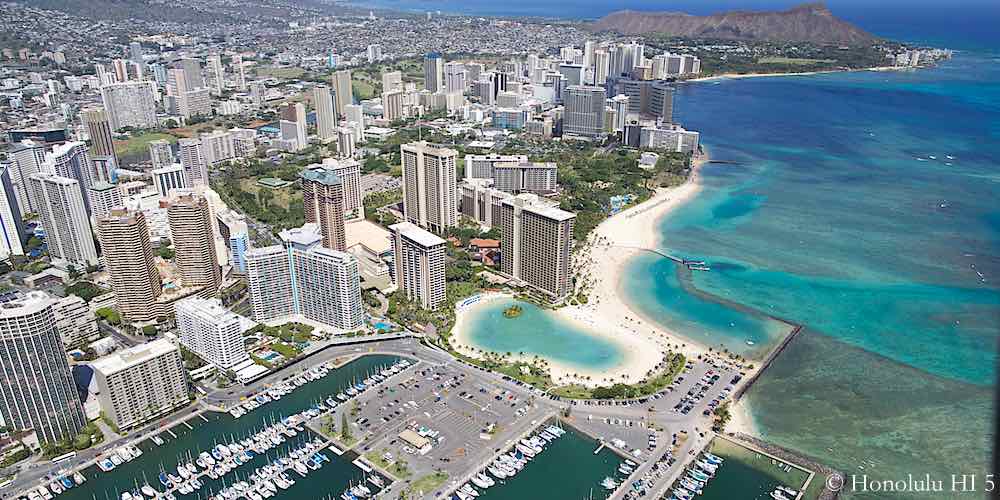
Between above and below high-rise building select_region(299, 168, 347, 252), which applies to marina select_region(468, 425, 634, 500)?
below

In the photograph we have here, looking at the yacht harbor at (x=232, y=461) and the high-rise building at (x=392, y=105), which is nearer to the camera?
the yacht harbor at (x=232, y=461)

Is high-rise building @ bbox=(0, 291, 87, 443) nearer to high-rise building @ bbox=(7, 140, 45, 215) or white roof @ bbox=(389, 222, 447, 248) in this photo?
white roof @ bbox=(389, 222, 447, 248)

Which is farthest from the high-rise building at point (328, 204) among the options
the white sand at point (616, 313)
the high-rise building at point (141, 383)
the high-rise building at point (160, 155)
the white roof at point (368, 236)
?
the high-rise building at point (160, 155)

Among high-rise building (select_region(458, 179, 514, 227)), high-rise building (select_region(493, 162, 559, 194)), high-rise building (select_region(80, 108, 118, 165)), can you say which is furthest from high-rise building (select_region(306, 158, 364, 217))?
high-rise building (select_region(80, 108, 118, 165))

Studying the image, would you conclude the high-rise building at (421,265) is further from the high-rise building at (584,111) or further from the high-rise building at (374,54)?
the high-rise building at (374,54)

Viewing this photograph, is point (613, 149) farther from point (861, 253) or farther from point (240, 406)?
point (240, 406)

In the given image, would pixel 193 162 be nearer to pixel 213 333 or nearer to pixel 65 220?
pixel 65 220
